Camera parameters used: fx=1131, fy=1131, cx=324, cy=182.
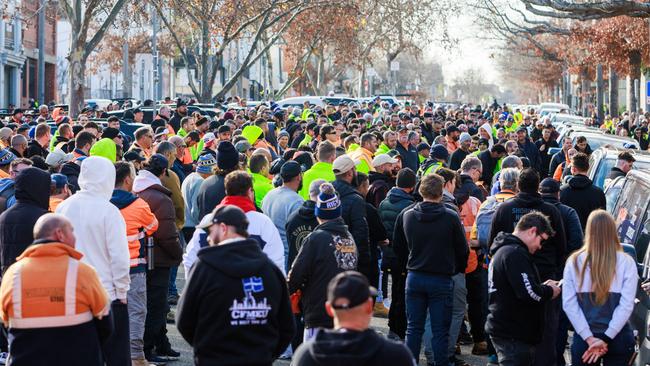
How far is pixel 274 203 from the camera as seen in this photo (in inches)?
416

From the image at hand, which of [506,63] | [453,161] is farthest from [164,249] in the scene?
[506,63]

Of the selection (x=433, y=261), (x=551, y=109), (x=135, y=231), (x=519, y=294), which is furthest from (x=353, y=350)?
(x=551, y=109)

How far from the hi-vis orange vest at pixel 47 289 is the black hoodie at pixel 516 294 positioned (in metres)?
3.01

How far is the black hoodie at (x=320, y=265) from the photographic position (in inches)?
332

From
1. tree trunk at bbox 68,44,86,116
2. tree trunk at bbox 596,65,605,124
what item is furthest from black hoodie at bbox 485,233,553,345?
tree trunk at bbox 596,65,605,124

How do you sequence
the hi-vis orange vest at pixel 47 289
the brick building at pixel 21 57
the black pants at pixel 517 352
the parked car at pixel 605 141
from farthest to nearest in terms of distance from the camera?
the brick building at pixel 21 57, the parked car at pixel 605 141, the black pants at pixel 517 352, the hi-vis orange vest at pixel 47 289

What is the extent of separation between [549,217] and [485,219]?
1123mm

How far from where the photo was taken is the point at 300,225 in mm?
9688

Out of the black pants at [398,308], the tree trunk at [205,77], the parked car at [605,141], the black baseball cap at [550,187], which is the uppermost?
the tree trunk at [205,77]

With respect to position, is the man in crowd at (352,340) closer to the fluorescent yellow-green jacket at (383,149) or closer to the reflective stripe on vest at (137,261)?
the reflective stripe on vest at (137,261)

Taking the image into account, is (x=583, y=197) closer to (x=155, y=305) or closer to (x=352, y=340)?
(x=155, y=305)

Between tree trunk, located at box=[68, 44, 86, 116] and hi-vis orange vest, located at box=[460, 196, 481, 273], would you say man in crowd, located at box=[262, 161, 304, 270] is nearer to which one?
hi-vis orange vest, located at box=[460, 196, 481, 273]

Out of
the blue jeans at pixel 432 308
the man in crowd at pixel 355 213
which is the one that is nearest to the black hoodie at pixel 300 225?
the man in crowd at pixel 355 213

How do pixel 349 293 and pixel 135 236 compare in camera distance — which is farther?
pixel 135 236
